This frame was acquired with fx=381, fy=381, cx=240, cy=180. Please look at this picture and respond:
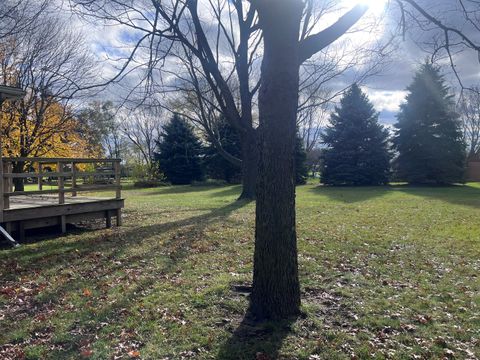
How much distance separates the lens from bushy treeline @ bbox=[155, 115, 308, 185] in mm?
35750

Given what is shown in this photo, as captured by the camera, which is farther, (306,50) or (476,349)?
(306,50)

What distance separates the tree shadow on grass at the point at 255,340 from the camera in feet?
11.1

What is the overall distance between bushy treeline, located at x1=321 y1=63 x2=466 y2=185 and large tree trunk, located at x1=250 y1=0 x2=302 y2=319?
26.7 metres

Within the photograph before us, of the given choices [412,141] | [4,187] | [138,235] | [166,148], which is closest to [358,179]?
[412,141]

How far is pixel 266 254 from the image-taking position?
405cm

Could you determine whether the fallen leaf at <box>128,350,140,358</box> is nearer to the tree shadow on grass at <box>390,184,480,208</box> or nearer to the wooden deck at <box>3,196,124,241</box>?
the wooden deck at <box>3,196,124,241</box>

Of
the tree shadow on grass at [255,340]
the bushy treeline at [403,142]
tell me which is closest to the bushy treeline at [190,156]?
the bushy treeline at [403,142]

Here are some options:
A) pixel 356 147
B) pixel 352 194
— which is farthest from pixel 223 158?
pixel 352 194

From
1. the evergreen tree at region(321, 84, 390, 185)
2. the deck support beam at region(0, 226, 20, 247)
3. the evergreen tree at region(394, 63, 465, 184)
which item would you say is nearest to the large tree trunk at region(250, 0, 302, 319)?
the deck support beam at region(0, 226, 20, 247)

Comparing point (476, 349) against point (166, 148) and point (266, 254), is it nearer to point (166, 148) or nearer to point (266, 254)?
point (266, 254)

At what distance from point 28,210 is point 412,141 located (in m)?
27.8

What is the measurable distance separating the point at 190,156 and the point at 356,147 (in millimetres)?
15892

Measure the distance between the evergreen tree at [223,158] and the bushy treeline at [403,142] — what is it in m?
8.51

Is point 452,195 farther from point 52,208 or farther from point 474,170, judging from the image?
point 474,170
